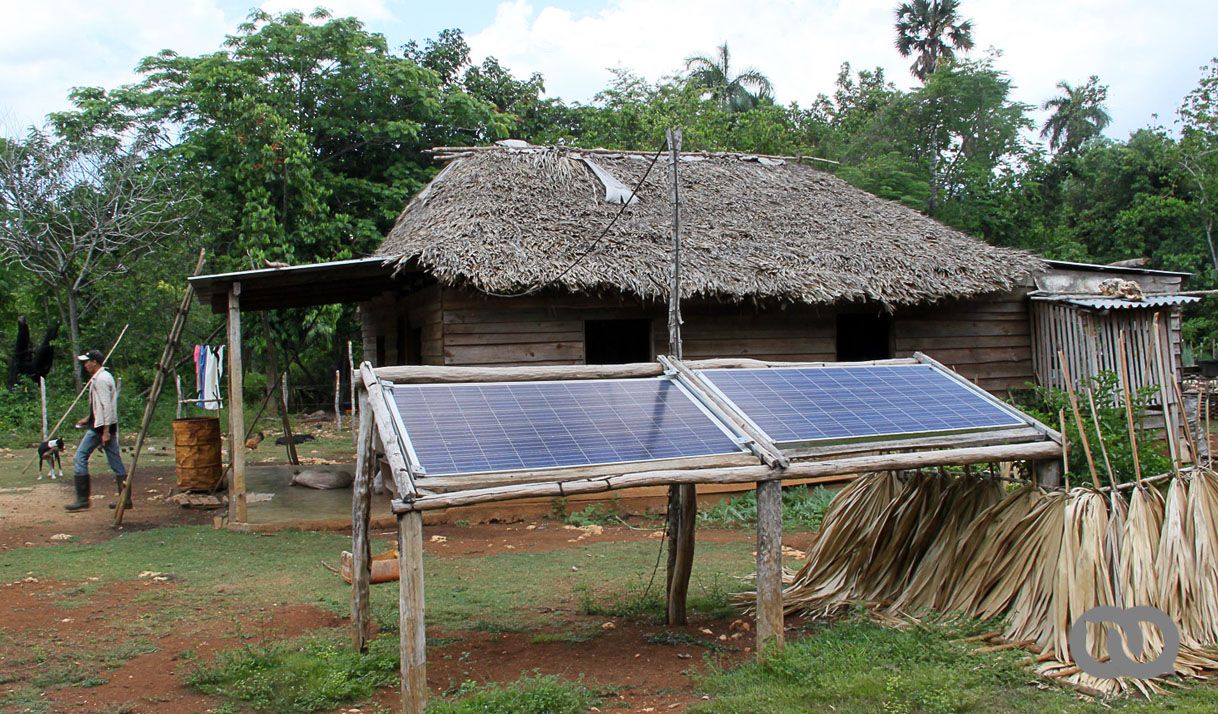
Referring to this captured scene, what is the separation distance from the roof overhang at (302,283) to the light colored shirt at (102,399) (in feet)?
4.53

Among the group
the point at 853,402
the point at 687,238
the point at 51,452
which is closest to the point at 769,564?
the point at 853,402

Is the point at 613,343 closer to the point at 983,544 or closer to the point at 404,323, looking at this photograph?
the point at 404,323

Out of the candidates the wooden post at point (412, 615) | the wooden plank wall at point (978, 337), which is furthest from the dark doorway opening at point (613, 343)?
the wooden post at point (412, 615)

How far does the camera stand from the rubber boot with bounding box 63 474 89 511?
35.5 ft

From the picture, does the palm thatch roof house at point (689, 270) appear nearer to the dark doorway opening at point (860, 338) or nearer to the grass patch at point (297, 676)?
the dark doorway opening at point (860, 338)

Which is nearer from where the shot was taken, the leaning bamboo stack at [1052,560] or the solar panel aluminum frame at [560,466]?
the solar panel aluminum frame at [560,466]

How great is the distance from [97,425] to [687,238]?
6.98 metres

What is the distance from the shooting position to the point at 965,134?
26953mm

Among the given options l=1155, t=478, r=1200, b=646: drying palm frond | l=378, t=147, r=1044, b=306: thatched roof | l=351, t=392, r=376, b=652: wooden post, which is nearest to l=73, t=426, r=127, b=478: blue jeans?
l=378, t=147, r=1044, b=306: thatched roof

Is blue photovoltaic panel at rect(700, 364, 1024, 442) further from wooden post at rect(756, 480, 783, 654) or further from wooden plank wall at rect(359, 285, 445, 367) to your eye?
wooden plank wall at rect(359, 285, 445, 367)

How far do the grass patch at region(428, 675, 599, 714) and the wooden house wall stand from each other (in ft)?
19.6

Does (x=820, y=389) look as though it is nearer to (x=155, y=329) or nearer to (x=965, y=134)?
(x=155, y=329)

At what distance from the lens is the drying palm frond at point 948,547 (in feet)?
19.0

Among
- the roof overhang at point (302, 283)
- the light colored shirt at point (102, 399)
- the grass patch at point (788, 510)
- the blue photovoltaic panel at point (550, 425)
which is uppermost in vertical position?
the roof overhang at point (302, 283)
